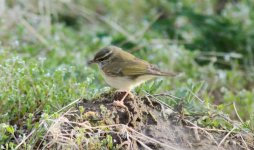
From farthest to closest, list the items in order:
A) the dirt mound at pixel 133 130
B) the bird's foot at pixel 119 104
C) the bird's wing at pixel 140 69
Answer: the bird's wing at pixel 140 69 < the bird's foot at pixel 119 104 < the dirt mound at pixel 133 130

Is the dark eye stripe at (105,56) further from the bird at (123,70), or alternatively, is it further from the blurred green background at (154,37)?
the blurred green background at (154,37)

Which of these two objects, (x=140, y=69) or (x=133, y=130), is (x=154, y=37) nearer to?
(x=140, y=69)

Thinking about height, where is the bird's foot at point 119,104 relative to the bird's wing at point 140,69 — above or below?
below

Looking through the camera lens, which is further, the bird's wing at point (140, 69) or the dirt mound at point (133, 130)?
the bird's wing at point (140, 69)

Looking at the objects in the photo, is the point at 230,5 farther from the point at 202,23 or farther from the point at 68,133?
the point at 68,133

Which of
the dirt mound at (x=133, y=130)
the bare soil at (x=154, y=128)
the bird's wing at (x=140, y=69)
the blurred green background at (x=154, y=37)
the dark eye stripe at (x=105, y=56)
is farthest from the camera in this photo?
the blurred green background at (x=154, y=37)

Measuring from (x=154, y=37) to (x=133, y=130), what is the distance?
5.35 m

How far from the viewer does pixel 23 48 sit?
346 inches

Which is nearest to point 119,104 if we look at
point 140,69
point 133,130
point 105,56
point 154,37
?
point 133,130

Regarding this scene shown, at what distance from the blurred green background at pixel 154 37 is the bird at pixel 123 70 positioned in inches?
19.7

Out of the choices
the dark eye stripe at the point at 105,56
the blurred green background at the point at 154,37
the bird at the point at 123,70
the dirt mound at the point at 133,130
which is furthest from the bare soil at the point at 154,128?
the blurred green background at the point at 154,37

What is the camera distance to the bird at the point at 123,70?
6.16 m

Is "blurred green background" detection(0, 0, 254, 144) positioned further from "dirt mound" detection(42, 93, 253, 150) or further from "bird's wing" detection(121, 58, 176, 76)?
"dirt mound" detection(42, 93, 253, 150)

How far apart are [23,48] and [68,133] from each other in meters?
3.84
